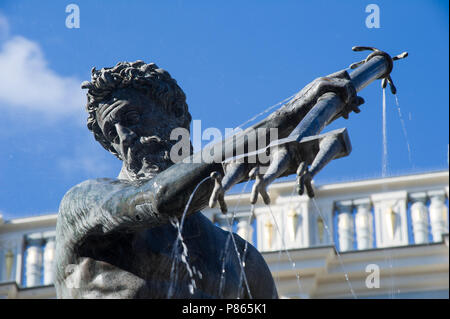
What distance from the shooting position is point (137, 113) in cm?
866

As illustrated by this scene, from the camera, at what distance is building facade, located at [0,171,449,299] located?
23484 millimetres

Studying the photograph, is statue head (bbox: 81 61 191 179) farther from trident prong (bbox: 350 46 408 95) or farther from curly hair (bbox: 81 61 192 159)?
trident prong (bbox: 350 46 408 95)

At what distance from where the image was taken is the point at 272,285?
8672 millimetres

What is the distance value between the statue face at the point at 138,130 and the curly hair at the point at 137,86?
1.5 inches

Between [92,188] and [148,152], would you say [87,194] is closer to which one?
[92,188]

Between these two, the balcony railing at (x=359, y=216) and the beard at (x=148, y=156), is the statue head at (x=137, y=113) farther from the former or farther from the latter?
the balcony railing at (x=359, y=216)

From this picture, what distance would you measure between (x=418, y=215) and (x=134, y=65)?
15.2 meters

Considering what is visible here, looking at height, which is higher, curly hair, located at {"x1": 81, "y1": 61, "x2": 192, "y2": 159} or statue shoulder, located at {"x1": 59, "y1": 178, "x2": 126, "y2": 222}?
curly hair, located at {"x1": 81, "y1": 61, "x2": 192, "y2": 159}

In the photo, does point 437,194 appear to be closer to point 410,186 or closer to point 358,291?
point 410,186

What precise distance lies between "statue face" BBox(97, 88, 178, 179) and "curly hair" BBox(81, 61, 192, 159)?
37 mm

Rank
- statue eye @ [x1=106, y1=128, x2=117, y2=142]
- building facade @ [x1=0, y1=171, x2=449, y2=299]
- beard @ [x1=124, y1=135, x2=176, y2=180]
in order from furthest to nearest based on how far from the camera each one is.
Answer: building facade @ [x1=0, y1=171, x2=449, y2=299]
statue eye @ [x1=106, y1=128, x2=117, y2=142]
beard @ [x1=124, y1=135, x2=176, y2=180]

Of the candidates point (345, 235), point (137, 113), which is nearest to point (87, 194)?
point (137, 113)

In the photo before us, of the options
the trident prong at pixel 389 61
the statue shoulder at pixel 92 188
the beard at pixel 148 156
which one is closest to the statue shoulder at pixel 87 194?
the statue shoulder at pixel 92 188


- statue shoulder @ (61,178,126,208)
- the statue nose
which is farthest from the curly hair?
statue shoulder @ (61,178,126,208)
